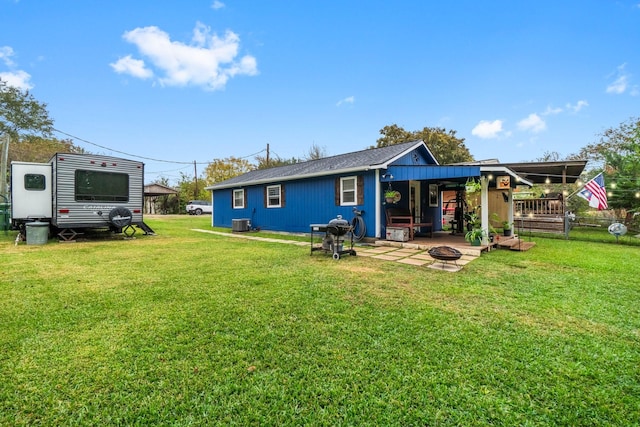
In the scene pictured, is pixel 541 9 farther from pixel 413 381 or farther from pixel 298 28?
pixel 413 381

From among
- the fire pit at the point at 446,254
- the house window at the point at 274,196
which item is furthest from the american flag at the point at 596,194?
the house window at the point at 274,196

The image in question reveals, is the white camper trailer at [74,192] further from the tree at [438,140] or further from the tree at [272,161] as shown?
the tree at [272,161]

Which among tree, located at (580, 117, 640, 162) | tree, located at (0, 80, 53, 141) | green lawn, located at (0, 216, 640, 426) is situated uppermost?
tree, located at (0, 80, 53, 141)

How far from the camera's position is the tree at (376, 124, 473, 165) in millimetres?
23703

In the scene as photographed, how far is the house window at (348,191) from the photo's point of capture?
927 centimetres

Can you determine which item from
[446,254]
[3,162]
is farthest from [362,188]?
[3,162]

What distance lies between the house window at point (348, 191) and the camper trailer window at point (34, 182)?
926cm

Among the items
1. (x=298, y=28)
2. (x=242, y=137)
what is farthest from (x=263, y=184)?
(x=242, y=137)

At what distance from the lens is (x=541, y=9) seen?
404 inches

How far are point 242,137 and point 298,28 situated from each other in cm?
1854

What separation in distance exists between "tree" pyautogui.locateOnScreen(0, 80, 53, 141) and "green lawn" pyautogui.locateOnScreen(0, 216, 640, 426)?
26.4 meters

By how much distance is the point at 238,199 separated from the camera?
14297mm

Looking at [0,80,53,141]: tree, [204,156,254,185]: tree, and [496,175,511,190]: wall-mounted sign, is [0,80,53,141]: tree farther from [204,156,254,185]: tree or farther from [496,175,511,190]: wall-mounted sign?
[496,175,511,190]: wall-mounted sign

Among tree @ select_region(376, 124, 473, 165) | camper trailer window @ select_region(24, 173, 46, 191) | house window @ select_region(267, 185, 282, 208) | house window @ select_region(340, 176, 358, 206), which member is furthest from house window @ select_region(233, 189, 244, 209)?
tree @ select_region(376, 124, 473, 165)
